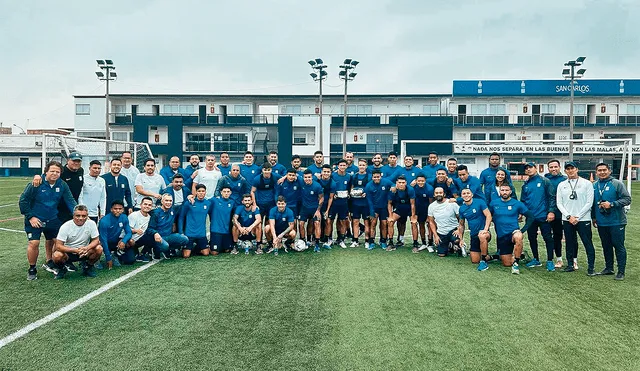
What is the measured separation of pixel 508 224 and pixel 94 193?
6.54 m

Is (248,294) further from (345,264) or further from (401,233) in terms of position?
(401,233)

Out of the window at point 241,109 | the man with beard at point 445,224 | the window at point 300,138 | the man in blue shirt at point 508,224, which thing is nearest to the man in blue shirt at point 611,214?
the man in blue shirt at point 508,224

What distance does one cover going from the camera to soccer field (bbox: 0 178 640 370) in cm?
387

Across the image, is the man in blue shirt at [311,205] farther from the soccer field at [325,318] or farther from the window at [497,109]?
the window at [497,109]

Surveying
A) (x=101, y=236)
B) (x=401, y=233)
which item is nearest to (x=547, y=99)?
(x=401, y=233)

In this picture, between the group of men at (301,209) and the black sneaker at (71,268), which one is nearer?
the group of men at (301,209)

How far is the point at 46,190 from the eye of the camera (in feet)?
21.9

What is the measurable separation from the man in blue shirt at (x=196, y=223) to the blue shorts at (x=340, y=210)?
2.38 m

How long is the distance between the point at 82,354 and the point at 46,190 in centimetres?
353

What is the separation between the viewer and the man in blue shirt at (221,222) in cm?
858

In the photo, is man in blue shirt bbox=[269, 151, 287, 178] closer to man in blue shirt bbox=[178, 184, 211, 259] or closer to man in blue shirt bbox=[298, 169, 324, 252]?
man in blue shirt bbox=[298, 169, 324, 252]

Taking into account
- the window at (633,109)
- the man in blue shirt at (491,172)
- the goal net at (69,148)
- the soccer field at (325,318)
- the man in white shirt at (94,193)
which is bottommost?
the soccer field at (325,318)

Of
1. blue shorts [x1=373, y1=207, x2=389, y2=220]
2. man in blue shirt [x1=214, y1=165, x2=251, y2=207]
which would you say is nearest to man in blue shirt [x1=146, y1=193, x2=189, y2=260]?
man in blue shirt [x1=214, y1=165, x2=251, y2=207]

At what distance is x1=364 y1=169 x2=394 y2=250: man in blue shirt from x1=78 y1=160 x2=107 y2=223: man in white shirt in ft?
15.0
